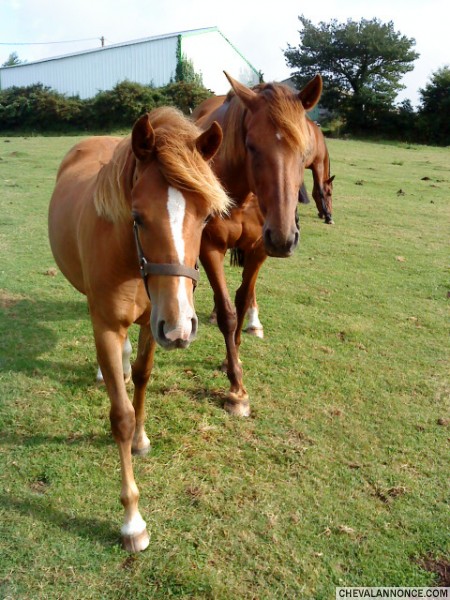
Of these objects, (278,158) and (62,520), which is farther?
(278,158)

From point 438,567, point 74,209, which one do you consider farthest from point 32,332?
point 438,567

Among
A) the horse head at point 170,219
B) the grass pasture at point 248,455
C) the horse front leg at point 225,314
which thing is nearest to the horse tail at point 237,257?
the grass pasture at point 248,455

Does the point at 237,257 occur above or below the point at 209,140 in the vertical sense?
below

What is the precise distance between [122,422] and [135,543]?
21.7 inches

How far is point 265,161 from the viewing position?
9.27 feet

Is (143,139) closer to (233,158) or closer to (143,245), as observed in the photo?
(143,245)

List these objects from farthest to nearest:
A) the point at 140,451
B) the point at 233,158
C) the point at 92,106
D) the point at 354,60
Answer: the point at 354,60 → the point at 92,106 → the point at 233,158 → the point at 140,451

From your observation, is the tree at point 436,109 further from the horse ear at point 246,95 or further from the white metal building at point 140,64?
the horse ear at point 246,95

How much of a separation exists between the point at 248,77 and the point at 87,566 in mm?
40187

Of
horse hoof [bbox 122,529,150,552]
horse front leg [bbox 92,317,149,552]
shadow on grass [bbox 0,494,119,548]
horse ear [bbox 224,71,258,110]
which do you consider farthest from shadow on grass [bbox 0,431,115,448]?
horse ear [bbox 224,71,258,110]

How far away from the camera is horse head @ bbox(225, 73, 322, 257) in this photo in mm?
2742

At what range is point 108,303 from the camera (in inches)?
90.4

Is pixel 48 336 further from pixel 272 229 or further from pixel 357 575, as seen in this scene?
pixel 357 575

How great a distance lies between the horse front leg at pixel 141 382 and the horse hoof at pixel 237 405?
653mm
